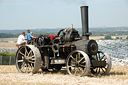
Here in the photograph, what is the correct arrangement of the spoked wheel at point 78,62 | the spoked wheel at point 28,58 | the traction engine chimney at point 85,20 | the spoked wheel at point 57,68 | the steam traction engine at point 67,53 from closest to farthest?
the spoked wheel at point 78,62 → the steam traction engine at point 67,53 → the traction engine chimney at point 85,20 → the spoked wheel at point 28,58 → the spoked wheel at point 57,68

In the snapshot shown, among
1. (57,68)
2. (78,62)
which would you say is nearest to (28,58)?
(57,68)

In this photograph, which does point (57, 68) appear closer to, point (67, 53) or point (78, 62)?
point (67, 53)

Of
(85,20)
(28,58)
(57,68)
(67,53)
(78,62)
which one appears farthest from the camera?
(57,68)

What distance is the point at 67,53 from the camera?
13.5 m

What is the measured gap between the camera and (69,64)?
42.1 ft

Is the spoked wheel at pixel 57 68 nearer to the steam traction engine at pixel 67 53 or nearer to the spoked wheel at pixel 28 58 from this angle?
the steam traction engine at pixel 67 53

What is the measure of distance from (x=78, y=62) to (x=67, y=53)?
1372mm

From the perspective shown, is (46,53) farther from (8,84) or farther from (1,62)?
(1,62)

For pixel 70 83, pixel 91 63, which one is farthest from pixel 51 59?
pixel 70 83

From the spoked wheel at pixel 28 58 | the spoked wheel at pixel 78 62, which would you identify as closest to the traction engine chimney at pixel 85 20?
the spoked wheel at pixel 78 62

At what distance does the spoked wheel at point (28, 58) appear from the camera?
13258 mm

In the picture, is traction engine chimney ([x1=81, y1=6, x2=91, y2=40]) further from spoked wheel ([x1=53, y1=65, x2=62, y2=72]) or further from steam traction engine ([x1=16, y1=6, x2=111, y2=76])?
spoked wheel ([x1=53, y1=65, x2=62, y2=72])

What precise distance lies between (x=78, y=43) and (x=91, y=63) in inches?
39.5

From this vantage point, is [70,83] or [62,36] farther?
[62,36]
